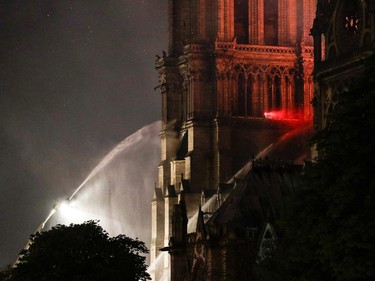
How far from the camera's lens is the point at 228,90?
479ft

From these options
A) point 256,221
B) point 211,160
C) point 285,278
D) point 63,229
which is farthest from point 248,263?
point 211,160

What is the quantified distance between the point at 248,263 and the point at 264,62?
165ft

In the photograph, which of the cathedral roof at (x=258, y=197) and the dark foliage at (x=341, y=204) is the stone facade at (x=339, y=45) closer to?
the cathedral roof at (x=258, y=197)

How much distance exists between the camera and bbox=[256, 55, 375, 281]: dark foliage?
60781mm

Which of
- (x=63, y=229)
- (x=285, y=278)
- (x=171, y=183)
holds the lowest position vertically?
(x=285, y=278)

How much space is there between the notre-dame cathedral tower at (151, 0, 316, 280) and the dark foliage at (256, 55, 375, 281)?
77.2 meters

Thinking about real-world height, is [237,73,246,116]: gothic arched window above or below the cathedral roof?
above

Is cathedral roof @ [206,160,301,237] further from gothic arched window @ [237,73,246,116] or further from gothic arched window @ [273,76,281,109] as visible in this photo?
gothic arched window @ [273,76,281,109]

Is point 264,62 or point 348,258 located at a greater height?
point 264,62

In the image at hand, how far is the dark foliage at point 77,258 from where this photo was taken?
9656cm

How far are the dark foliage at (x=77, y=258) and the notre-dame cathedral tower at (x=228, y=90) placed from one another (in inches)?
1660

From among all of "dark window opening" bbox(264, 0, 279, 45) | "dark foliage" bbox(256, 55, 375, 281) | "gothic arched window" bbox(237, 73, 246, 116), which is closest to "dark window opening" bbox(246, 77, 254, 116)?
"gothic arched window" bbox(237, 73, 246, 116)

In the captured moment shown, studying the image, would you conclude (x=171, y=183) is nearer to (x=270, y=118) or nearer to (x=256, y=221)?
(x=270, y=118)

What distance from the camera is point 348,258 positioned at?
199ft
